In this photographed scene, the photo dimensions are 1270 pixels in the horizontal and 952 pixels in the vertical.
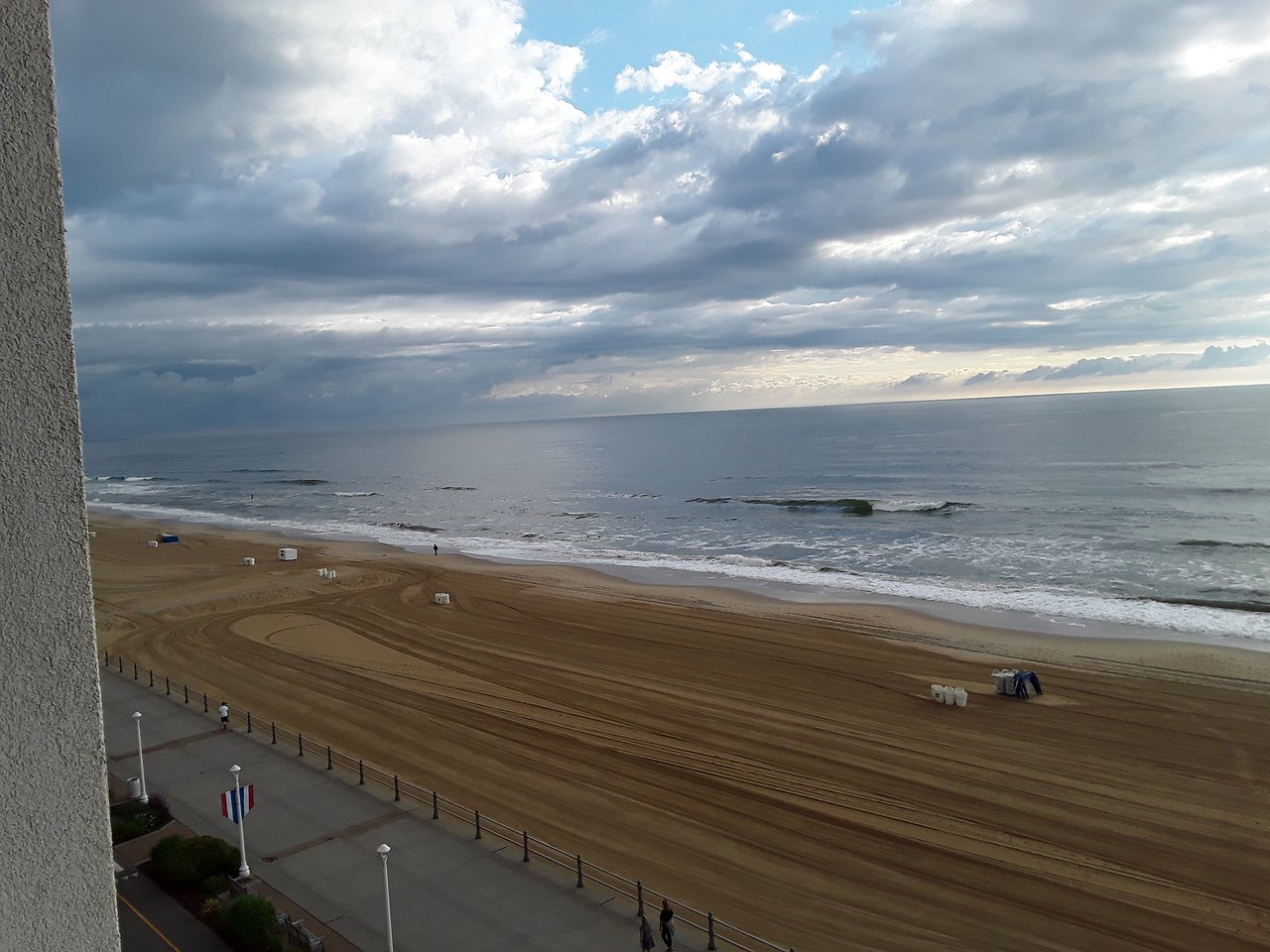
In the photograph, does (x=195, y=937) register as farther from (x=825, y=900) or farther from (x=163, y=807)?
(x=825, y=900)

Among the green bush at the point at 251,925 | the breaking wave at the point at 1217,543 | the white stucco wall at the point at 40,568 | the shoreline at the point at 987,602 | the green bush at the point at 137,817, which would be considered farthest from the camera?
the breaking wave at the point at 1217,543

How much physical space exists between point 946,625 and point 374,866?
78.0 ft

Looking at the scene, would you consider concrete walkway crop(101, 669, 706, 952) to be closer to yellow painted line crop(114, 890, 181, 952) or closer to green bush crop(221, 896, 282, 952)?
green bush crop(221, 896, 282, 952)

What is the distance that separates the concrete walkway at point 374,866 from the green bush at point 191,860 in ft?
1.87

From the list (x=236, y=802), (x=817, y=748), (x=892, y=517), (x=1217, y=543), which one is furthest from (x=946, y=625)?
(x=892, y=517)

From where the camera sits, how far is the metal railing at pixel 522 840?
39.3 feet

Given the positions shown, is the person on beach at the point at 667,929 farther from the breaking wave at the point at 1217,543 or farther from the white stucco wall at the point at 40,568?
the breaking wave at the point at 1217,543

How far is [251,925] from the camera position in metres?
11.1

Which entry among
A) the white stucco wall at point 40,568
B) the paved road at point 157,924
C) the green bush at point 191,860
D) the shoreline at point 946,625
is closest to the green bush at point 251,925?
the paved road at point 157,924

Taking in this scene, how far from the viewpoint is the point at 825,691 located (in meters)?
23.3

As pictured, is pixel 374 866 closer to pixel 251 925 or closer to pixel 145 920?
pixel 251 925

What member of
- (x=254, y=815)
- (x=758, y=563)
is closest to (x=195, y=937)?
(x=254, y=815)

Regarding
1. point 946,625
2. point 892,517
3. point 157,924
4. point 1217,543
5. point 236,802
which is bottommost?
point 946,625

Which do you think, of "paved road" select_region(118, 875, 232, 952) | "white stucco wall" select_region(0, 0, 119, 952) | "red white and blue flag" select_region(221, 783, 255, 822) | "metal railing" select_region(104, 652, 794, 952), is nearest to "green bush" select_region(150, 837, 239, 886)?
"paved road" select_region(118, 875, 232, 952)
